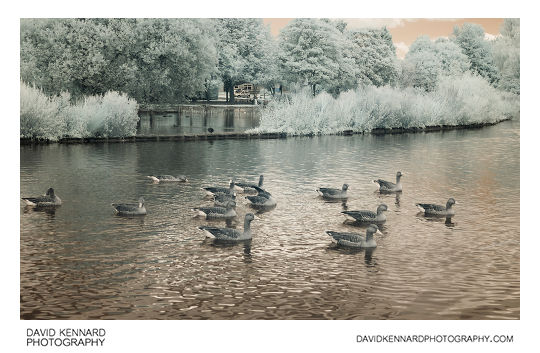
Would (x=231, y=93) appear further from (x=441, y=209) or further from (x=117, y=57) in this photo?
(x=441, y=209)

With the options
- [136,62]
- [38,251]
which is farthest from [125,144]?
[38,251]

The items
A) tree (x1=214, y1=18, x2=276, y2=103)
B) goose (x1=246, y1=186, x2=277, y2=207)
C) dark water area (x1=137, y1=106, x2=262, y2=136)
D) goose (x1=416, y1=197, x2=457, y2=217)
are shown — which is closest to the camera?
goose (x1=416, y1=197, x2=457, y2=217)

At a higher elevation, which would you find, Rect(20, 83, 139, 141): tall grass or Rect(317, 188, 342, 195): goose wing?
Rect(20, 83, 139, 141): tall grass

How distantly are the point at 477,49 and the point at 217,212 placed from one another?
2873cm

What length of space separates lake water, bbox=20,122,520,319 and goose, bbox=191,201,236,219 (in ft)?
1.06

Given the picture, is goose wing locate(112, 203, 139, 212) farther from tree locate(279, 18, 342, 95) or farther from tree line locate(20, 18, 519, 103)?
tree locate(279, 18, 342, 95)

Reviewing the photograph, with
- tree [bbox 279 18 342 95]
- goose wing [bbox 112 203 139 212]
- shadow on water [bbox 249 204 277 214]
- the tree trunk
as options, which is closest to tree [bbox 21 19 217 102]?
tree [bbox 279 18 342 95]

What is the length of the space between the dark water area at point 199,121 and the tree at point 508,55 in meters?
20.2

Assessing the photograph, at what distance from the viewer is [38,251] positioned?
1783 centimetres

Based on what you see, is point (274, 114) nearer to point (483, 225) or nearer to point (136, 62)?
point (136, 62)

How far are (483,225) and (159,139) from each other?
28222 millimetres

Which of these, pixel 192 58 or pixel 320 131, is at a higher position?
pixel 192 58

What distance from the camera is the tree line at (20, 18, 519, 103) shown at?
46625 mm
